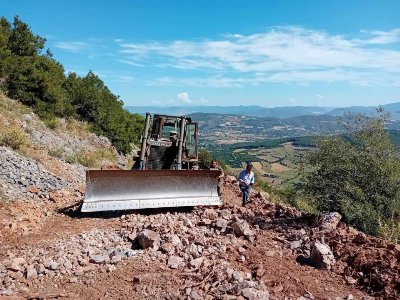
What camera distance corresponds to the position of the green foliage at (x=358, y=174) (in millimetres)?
12937

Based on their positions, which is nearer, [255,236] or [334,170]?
[255,236]

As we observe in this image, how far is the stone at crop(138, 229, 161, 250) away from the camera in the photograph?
6.34 metres

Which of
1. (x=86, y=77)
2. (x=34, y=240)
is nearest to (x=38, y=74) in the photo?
(x=86, y=77)

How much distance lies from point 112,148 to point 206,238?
16.3 metres

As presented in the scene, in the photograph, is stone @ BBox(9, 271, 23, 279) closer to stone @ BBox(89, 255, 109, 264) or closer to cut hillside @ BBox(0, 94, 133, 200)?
stone @ BBox(89, 255, 109, 264)

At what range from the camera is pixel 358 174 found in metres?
14.5

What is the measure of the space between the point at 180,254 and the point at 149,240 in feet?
2.09

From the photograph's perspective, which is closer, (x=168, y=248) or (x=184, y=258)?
(x=184, y=258)

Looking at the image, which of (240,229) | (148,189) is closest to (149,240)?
(240,229)

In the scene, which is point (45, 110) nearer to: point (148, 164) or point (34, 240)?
point (148, 164)

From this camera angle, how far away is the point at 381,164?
1423 cm

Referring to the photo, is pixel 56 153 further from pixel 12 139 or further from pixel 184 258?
pixel 184 258

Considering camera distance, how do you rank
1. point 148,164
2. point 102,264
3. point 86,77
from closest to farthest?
point 102,264 < point 148,164 < point 86,77

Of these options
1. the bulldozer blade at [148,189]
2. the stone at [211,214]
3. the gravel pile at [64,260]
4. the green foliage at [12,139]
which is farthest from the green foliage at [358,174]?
the green foliage at [12,139]
